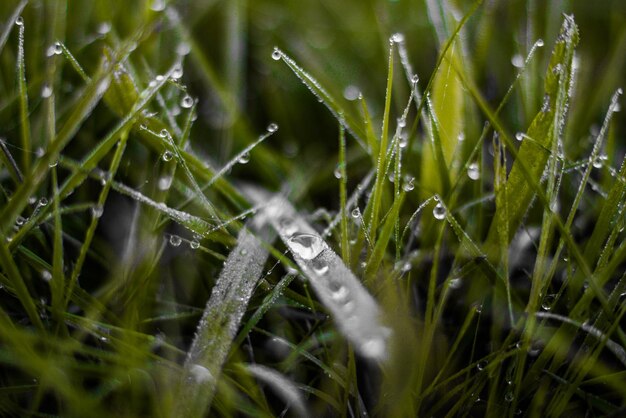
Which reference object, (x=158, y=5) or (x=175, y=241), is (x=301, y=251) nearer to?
(x=175, y=241)

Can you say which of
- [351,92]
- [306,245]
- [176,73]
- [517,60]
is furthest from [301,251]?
[517,60]

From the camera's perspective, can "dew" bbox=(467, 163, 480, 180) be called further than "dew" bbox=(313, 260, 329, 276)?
Yes

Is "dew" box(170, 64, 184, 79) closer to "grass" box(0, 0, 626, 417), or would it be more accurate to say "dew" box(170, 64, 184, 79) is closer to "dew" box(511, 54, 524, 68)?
"grass" box(0, 0, 626, 417)

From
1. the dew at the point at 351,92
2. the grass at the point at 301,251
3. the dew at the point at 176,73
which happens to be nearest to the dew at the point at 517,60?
the grass at the point at 301,251

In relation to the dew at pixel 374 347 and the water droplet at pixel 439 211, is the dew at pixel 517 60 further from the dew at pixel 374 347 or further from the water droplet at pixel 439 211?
the dew at pixel 374 347

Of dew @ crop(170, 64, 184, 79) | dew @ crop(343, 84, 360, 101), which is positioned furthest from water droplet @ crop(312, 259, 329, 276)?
dew @ crop(343, 84, 360, 101)

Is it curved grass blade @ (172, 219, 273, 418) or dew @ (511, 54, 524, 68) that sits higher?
dew @ (511, 54, 524, 68)

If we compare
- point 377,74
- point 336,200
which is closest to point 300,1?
point 377,74

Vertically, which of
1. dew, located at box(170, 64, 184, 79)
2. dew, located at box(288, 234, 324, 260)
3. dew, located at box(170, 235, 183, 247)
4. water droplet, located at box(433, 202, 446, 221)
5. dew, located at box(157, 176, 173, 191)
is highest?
dew, located at box(170, 64, 184, 79)
